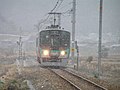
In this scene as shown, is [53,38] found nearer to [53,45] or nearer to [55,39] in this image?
[55,39]

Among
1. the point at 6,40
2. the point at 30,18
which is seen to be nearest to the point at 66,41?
the point at 6,40

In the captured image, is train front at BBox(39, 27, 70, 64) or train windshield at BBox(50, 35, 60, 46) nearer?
train front at BBox(39, 27, 70, 64)

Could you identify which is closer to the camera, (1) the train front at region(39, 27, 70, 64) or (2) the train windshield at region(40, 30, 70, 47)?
(1) the train front at region(39, 27, 70, 64)

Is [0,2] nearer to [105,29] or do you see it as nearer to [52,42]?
[105,29]

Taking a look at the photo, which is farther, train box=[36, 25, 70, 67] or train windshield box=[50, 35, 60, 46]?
train windshield box=[50, 35, 60, 46]

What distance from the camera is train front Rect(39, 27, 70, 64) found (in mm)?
21422

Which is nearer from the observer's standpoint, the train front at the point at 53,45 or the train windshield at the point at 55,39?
the train front at the point at 53,45

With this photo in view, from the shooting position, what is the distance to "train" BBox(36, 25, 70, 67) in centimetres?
2144

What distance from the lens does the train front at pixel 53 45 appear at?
21.4 metres

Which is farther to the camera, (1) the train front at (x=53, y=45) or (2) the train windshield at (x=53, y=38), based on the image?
(2) the train windshield at (x=53, y=38)

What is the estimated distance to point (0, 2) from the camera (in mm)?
153375

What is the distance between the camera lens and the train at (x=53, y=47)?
21438 mm

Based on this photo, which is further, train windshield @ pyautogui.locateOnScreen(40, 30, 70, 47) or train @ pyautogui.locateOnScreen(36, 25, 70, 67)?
train windshield @ pyautogui.locateOnScreen(40, 30, 70, 47)

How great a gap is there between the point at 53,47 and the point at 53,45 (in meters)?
0.17
